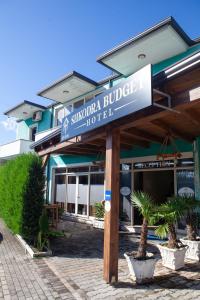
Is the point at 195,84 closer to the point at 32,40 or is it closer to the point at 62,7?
the point at 62,7

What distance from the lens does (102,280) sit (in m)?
5.21

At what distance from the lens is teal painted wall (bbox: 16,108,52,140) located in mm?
17672

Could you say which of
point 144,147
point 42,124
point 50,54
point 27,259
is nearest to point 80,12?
point 50,54

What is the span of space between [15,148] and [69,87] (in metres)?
7.64

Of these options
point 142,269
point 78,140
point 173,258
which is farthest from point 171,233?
point 78,140

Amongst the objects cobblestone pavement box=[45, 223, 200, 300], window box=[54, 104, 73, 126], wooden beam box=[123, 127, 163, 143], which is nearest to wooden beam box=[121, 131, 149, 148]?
wooden beam box=[123, 127, 163, 143]

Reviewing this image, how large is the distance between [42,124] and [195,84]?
49.7 feet

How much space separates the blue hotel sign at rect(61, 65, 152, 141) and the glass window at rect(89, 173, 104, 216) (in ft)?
19.1

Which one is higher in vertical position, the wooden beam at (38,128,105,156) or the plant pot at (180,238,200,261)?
the wooden beam at (38,128,105,156)

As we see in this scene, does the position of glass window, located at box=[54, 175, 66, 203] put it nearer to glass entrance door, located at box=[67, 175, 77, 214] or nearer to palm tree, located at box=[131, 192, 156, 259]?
glass entrance door, located at box=[67, 175, 77, 214]

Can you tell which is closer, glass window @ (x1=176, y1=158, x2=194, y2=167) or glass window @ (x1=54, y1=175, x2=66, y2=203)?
glass window @ (x1=176, y1=158, x2=194, y2=167)

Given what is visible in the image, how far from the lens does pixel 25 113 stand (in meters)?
19.7

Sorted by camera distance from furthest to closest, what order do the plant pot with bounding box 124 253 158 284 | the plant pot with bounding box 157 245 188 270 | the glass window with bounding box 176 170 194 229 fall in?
the glass window with bounding box 176 170 194 229 → the plant pot with bounding box 157 245 188 270 → the plant pot with bounding box 124 253 158 284

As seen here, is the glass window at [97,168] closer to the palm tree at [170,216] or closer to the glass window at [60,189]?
the glass window at [60,189]
